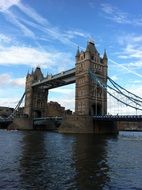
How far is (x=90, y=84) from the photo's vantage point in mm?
103188

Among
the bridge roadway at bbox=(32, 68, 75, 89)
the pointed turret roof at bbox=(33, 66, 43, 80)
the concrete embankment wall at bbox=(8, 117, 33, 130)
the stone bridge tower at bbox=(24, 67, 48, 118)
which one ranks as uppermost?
the pointed turret roof at bbox=(33, 66, 43, 80)

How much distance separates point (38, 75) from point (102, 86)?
202 ft

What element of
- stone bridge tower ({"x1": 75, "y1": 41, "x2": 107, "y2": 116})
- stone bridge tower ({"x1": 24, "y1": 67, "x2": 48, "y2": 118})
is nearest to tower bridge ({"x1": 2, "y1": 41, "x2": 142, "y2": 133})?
stone bridge tower ({"x1": 75, "y1": 41, "x2": 107, "y2": 116})

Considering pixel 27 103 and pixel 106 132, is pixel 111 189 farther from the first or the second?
pixel 27 103

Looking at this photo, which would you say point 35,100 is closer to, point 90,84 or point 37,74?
point 37,74

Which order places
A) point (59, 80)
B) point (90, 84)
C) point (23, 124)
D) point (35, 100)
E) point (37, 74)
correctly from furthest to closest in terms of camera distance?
1. point (37, 74)
2. point (35, 100)
3. point (23, 124)
4. point (59, 80)
5. point (90, 84)

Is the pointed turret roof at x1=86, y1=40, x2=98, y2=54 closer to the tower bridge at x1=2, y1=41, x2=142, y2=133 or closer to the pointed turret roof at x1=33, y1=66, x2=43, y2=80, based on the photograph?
the tower bridge at x1=2, y1=41, x2=142, y2=133

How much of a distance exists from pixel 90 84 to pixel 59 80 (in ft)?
81.9

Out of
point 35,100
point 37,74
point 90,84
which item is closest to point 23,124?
point 35,100

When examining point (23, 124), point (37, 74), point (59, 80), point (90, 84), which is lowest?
point (23, 124)

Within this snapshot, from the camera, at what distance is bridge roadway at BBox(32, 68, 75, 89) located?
117 metres

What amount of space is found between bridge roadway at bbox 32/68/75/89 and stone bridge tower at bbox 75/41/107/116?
328 inches

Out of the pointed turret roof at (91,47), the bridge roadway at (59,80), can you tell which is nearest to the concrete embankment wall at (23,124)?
the bridge roadway at (59,80)

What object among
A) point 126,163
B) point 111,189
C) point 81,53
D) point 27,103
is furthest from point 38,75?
point 111,189
